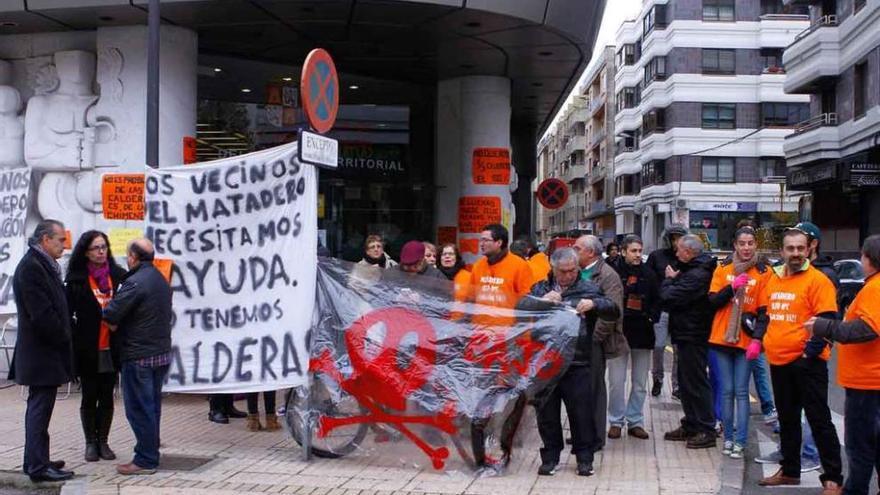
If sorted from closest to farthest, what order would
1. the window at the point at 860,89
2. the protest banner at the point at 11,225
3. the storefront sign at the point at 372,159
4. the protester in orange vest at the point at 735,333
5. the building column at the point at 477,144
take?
1. the protester in orange vest at the point at 735,333
2. the protest banner at the point at 11,225
3. the building column at the point at 477,144
4. the storefront sign at the point at 372,159
5. the window at the point at 860,89

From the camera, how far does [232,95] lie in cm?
1634

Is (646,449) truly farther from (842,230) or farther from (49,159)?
(842,230)

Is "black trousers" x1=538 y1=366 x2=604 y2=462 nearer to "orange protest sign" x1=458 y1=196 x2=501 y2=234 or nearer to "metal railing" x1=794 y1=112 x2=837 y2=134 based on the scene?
"orange protest sign" x1=458 y1=196 x2=501 y2=234

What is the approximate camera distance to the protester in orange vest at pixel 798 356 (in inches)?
245

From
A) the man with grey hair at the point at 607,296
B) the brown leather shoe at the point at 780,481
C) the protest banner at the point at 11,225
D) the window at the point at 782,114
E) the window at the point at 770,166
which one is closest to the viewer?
the brown leather shoe at the point at 780,481

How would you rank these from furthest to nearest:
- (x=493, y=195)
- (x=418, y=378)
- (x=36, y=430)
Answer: (x=493, y=195), (x=418, y=378), (x=36, y=430)

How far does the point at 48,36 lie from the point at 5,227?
8.24 feet

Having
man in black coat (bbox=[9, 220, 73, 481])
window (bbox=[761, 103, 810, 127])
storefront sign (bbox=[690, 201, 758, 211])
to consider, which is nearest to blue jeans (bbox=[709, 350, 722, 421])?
man in black coat (bbox=[9, 220, 73, 481])

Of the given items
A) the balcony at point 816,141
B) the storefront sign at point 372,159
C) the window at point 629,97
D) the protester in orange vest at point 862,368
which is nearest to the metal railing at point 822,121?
the balcony at point 816,141

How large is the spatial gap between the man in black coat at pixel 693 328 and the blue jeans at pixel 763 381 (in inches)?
23.9

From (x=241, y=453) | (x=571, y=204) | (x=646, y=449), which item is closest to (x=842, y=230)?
(x=646, y=449)

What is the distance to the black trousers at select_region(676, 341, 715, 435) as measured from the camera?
7789mm

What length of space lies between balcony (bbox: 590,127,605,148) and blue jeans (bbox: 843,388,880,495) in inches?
2705

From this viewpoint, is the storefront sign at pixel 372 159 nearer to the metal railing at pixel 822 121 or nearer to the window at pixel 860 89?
the window at pixel 860 89
